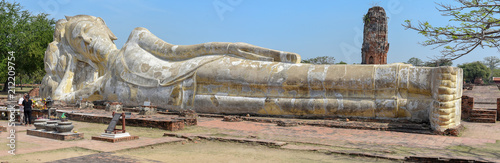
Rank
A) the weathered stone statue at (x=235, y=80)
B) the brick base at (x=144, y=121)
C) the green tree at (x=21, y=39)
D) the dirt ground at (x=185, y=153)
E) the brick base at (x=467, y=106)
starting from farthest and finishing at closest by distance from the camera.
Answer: the green tree at (x=21, y=39) < the brick base at (x=467, y=106) < the weathered stone statue at (x=235, y=80) < the brick base at (x=144, y=121) < the dirt ground at (x=185, y=153)

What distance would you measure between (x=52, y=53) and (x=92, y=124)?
737cm

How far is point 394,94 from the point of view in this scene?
953 centimetres

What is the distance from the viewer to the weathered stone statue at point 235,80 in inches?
366

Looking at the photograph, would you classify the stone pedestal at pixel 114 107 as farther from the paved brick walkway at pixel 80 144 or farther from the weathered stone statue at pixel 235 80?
→ the paved brick walkway at pixel 80 144

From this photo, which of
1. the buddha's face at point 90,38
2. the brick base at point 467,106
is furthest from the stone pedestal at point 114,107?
the brick base at point 467,106

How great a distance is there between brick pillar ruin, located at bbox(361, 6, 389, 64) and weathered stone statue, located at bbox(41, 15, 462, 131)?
24.5 meters

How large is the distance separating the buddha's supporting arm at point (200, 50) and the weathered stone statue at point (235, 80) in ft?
0.09

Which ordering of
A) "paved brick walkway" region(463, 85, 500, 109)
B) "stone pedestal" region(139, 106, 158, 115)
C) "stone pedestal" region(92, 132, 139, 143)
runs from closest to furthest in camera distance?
"stone pedestal" region(92, 132, 139, 143) → "stone pedestal" region(139, 106, 158, 115) → "paved brick walkway" region(463, 85, 500, 109)

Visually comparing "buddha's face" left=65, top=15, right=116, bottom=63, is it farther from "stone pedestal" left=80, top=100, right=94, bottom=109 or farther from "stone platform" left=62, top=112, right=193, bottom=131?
"stone platform" left=62, top=112, right=193, bottom=131

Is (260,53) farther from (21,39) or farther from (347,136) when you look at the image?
(21,39)

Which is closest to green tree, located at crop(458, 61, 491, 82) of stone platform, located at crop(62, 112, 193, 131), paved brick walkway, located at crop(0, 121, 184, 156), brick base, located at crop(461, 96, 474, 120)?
brick base, located at crop(461, 96, 474, 120)

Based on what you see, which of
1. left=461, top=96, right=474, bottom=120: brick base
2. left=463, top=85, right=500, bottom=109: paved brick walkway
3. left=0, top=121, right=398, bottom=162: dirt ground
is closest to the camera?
left=0, top=121, right=398, bottom=162: dirt ground

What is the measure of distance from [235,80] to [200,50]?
6.38ft

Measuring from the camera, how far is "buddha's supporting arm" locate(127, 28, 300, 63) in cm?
1148
